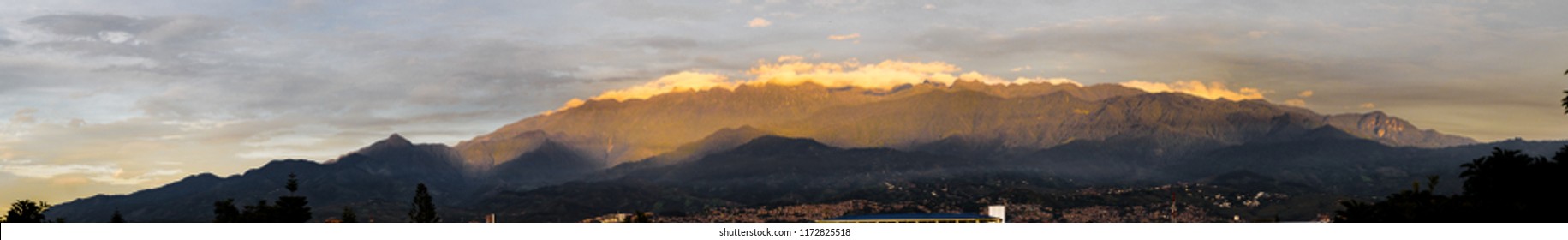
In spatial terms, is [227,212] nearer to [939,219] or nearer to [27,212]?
[27,212]

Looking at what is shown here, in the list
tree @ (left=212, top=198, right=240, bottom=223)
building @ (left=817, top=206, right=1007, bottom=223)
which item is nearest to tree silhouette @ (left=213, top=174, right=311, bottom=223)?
tree @ (left=212, top=198, right=240, bottom=223)

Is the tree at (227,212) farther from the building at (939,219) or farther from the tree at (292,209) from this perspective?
the building at (939,219)

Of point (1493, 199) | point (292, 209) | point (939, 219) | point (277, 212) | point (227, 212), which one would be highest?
point (292, 209)

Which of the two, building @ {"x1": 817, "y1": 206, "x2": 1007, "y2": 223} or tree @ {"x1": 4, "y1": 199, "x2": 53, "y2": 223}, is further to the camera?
tree @ {"x1": 4, "y1": 199, "x2": 53, "y2": 223}

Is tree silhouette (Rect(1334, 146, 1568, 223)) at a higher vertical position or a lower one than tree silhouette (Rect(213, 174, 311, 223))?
lower

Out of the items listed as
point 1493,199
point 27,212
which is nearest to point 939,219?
point 1493,199

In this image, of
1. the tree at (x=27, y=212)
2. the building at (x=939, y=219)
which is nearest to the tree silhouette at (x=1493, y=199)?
the building at (x=939, y=219)

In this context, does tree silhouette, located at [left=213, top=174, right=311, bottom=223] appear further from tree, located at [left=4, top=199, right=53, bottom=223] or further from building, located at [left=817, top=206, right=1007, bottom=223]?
building, located at [left=817, top=206, right=1007, bottom=223]
